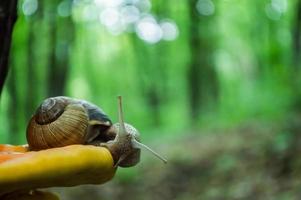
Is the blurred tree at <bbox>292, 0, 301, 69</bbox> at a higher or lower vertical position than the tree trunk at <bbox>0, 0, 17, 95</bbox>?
lower

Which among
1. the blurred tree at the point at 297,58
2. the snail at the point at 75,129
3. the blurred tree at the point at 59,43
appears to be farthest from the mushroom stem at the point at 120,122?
the blurred tree at the point at 59,43

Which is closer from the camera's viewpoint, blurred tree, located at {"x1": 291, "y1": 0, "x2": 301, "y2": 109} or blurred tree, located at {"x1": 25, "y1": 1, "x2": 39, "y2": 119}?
blurred tree, located at {"x1": 291, "y1": 0, "x2": 301, "y2": 109}

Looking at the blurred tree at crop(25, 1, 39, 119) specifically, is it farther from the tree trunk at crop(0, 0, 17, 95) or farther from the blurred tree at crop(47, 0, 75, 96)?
the tree trunk at crop(0, 0, 17, 95)

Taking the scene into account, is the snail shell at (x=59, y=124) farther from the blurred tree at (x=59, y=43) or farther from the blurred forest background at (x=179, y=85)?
the blurred tree at (x=59, y=43)

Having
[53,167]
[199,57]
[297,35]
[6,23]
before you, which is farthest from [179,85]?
[53,167]

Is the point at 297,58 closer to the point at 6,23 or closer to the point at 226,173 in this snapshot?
the point at 226,173

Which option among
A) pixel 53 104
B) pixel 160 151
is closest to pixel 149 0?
pixel 160 151

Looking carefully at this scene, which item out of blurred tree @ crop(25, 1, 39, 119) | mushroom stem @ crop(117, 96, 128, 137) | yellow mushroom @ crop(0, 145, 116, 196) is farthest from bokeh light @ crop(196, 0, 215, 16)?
yellow mushroom @ crop(0, 145, 116, 196)
